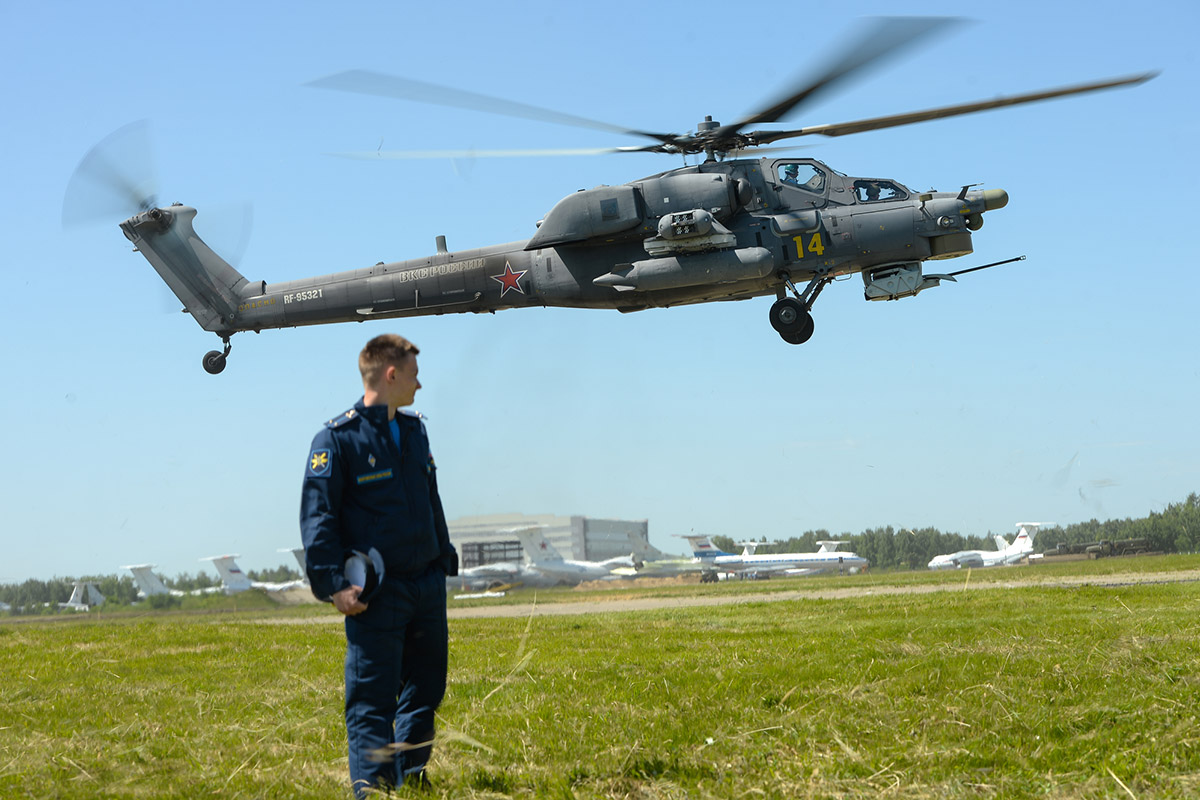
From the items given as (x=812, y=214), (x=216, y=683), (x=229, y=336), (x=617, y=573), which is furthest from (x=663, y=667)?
(x=617, y=573)

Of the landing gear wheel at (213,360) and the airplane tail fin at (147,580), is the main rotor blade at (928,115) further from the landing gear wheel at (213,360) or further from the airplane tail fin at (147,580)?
the airplane tail fin at (147,580)

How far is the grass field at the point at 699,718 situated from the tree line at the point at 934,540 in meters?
65.8

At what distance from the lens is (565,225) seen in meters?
15.6

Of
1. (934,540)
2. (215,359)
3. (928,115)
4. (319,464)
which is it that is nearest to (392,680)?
(319,464)

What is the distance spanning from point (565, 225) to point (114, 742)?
11.4 m

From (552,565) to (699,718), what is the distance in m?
51.3

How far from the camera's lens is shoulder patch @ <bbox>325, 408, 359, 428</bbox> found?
14.3ft

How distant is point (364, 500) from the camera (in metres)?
4.35

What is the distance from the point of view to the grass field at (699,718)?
4.18m

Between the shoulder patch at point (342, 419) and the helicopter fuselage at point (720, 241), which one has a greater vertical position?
the helicopter fuselage at point (720, 241)

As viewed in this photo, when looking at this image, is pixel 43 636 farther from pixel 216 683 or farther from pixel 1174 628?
pixel 1174 628

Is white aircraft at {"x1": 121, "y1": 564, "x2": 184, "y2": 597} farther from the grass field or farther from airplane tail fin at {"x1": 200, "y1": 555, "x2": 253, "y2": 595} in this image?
the grass field

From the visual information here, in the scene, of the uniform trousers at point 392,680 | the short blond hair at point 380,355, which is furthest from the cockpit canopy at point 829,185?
the uniform trousers at point 392,680

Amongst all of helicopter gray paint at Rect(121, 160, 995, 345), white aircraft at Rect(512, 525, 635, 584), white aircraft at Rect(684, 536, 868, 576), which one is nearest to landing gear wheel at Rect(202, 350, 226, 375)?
helicopter gray paint at Rect(121, 160, 995, 345)
